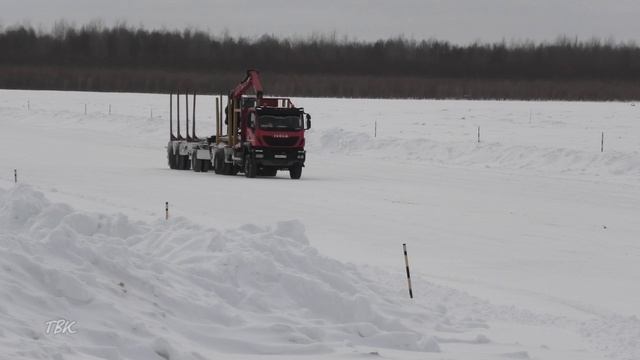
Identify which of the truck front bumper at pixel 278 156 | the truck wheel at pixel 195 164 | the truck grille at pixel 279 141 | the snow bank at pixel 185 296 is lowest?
the truck wheel at pixel 195 164

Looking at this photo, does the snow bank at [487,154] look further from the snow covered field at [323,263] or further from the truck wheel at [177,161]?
the truck wheel at [177,161]

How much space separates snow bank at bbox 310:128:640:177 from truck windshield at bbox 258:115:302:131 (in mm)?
7826

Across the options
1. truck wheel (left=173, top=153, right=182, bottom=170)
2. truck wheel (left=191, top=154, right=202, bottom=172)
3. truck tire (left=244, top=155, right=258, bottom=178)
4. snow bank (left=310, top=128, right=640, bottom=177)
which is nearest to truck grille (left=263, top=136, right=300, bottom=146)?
truck tire (left=244, top=155, right=258, bottom=178)

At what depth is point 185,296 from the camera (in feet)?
39.3

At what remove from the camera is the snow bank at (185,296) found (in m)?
10.0

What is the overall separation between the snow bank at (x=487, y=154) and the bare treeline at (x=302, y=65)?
49.4m

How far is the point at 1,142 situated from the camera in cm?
5212

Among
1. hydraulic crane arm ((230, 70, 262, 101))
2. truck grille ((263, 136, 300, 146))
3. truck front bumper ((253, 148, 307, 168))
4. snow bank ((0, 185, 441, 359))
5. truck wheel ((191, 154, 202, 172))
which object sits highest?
hydraulic crane arm ((230, 70, 262, 101))

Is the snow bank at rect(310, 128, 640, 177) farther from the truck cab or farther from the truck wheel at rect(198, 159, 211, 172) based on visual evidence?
the truck wheel at rect(198, 159, 211, 172)

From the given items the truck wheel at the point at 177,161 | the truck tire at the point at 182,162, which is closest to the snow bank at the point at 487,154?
the truck tire at the point at 182,162

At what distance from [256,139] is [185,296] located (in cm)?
2557

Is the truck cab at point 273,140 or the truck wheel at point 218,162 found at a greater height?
the truck cab at point 273,140

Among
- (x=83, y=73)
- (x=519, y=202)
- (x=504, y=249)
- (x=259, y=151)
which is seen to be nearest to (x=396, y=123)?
(x=259, y=151)

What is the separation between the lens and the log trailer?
37.4 meters
